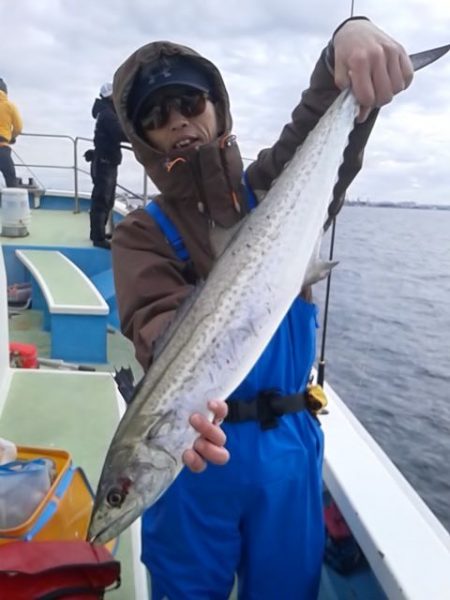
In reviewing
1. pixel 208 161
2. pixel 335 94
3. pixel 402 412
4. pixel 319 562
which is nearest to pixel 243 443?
pixel 319 562

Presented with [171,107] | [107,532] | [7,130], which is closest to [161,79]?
[171,107]

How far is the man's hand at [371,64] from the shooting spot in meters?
1.65

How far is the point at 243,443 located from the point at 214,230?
75cm

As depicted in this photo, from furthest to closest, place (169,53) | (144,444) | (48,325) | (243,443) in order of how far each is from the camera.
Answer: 1. (48,325)
2. (169,53)
3. (243,443)
4. (144,444)

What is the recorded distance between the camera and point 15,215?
8797mm

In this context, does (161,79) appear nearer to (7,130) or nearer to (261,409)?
(261,409)

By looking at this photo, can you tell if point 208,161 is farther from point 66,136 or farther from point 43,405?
point 66,136

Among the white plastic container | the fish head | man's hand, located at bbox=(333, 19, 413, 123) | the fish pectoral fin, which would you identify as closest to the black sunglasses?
man's hand, located at bbox=(333, 19, 413, 123)

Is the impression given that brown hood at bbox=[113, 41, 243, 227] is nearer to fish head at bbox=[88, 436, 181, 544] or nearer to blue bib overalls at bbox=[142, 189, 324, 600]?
blue bib overalls at bbox=[142, 189, 324, 600]

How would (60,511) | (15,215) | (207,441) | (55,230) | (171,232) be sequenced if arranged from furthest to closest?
1. (55,230)
2. (15,215)
3. (60,511)
4. (171,232)
5. (207,441)

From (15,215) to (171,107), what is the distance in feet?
24.3

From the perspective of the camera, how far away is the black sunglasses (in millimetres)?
2074

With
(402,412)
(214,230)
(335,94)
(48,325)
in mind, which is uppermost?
(335,94)

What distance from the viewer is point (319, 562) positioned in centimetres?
216
